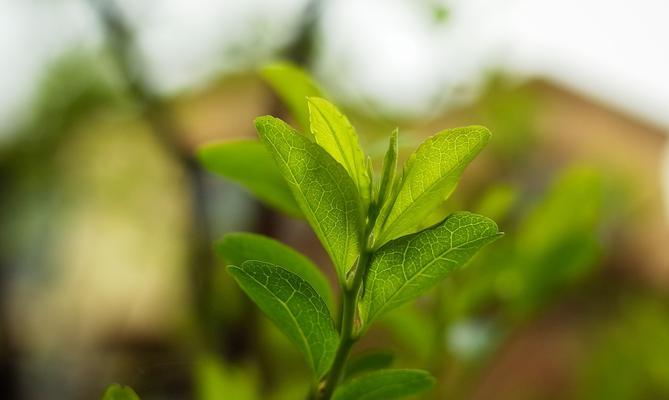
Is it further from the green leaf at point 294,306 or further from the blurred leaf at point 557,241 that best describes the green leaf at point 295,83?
the blurred leaf at point 557,241

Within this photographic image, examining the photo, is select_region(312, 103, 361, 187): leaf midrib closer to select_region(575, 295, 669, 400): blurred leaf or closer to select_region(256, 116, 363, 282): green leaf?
select_region(256, 116, 363, 282): green leaf

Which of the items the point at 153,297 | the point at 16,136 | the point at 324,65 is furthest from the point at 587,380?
the point at 153,297

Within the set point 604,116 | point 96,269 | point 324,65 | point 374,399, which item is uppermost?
point 374,399

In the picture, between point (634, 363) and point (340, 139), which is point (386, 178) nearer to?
point (340, 139)

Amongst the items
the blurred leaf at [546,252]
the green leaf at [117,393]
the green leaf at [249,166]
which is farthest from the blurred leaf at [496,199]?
the green leaf at [117,393]

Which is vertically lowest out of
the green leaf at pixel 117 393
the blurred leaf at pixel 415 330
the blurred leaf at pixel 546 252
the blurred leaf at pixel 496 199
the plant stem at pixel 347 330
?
the blurred leaf at pixel 415 330

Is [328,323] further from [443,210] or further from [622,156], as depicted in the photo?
[622,156]
